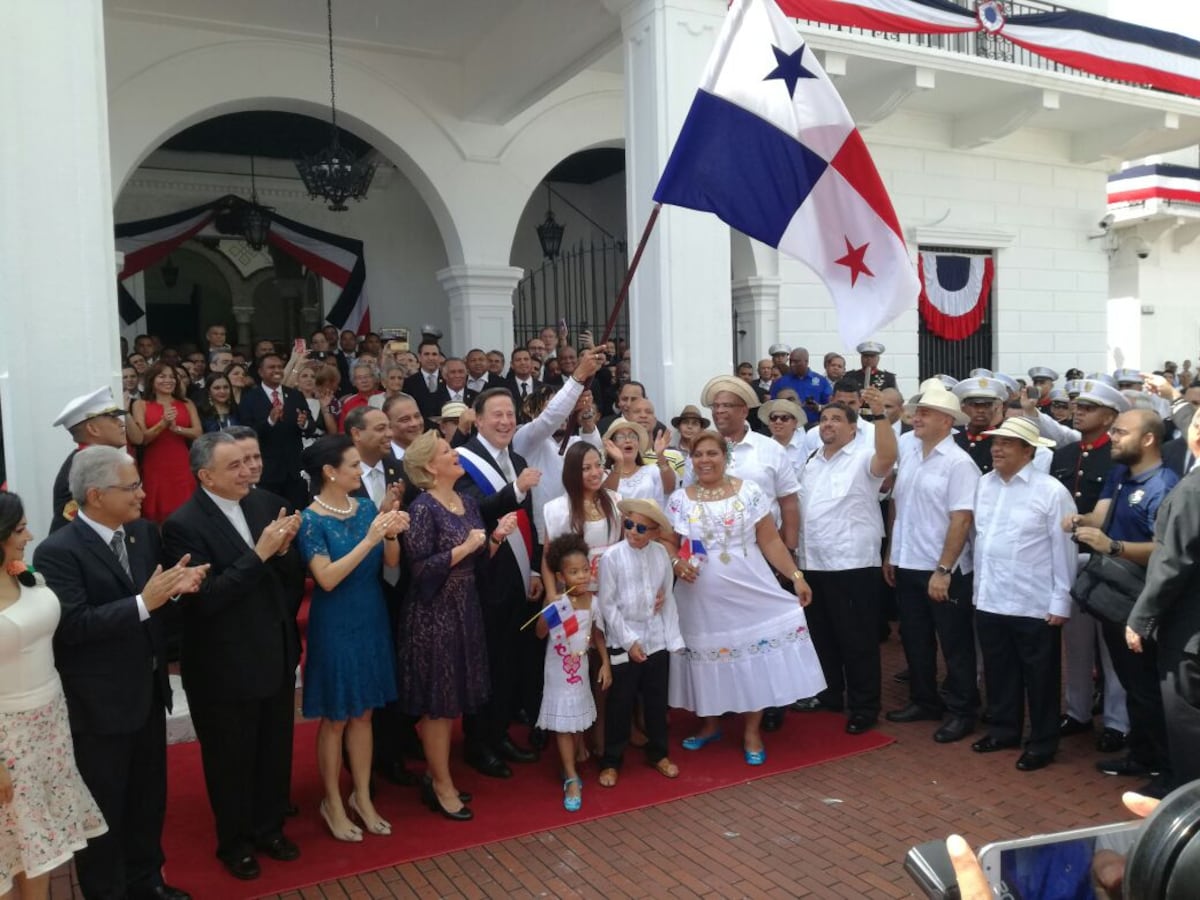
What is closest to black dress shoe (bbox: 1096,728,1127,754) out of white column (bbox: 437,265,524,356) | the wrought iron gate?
white column (bbox: 437,265,524,356)

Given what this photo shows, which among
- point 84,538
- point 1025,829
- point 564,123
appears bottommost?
point 1025,829

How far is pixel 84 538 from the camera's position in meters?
3.13

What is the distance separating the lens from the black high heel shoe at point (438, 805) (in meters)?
4.08

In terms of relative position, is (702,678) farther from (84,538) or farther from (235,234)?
(235,234)

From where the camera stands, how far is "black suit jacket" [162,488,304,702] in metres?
3.39

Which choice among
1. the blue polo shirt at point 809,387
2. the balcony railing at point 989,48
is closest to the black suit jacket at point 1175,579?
the blue polo shirt at point 809,387

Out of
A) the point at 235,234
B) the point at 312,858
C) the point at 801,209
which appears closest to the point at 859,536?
the point at 801,209

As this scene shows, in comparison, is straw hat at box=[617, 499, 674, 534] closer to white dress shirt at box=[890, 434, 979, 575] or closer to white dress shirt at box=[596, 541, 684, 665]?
white dress shirt at box=[596, 541, 684, 665]

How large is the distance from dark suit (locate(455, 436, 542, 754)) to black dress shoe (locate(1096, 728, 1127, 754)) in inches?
115

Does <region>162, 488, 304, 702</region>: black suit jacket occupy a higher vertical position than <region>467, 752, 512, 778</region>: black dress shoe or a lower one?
higher

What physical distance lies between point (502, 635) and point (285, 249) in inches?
347

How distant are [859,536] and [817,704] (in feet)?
3.57

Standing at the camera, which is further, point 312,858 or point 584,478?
point 584,478

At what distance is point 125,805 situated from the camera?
333 cm
